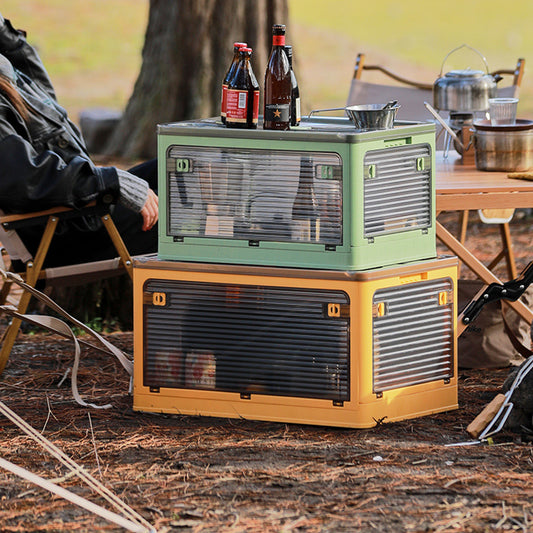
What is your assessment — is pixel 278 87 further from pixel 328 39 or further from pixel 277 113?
pixel 328 39

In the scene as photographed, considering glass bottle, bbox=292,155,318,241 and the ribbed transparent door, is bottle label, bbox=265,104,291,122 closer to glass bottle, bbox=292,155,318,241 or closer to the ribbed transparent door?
glass bottle, bbox=292,155,318,241

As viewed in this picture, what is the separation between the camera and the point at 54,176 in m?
4.09

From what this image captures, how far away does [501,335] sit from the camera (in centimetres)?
439

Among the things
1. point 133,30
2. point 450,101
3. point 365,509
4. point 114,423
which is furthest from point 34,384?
point 133,30

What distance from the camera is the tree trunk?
8.15 m

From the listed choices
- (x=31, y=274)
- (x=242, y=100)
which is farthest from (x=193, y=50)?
(x=242, y=100)

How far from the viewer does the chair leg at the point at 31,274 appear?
4.15 metres

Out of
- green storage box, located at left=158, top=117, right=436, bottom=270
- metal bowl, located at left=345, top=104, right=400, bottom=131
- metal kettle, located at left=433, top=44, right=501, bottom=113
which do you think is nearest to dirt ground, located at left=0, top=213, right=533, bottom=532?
green storage box, located at left=158, top=117, right=436, bottom=270

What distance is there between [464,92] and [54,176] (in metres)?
1.93

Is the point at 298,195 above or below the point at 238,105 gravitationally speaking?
below

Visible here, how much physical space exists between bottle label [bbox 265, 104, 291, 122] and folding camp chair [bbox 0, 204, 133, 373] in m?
0.96

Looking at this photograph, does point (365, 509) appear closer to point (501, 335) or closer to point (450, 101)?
point (501, 335)

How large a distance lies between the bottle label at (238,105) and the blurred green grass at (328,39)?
10676 mm

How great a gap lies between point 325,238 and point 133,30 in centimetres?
1837
